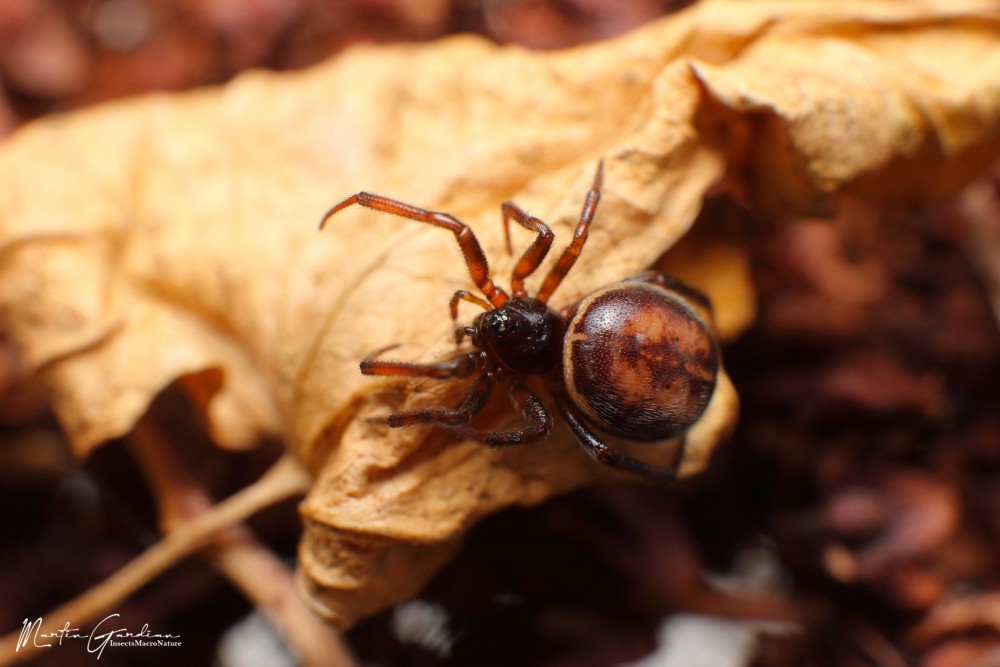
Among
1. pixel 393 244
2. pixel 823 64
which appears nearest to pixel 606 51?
pixel 823 64

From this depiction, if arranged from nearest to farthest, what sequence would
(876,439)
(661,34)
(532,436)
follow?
(532,436)
(661,34)
(876,439)

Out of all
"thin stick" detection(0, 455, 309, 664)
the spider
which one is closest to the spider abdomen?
the spider

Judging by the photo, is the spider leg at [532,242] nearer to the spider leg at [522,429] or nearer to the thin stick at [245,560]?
the spider leg at [522,429]

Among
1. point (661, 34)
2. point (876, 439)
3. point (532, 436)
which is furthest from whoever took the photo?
point (876, 439)

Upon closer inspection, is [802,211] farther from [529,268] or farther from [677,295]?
[529,268]

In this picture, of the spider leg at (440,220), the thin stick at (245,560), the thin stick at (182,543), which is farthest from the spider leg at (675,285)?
the thin stick at (245,560)

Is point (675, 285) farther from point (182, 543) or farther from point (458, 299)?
point (182, 543)

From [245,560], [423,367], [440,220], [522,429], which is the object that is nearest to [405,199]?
[440,220]
